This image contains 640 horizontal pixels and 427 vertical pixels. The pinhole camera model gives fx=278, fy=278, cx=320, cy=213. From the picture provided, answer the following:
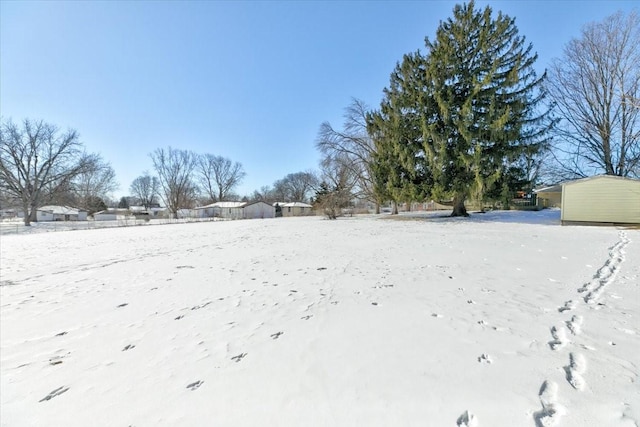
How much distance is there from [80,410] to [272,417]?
4.92ft

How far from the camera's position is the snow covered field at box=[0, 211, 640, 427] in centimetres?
186

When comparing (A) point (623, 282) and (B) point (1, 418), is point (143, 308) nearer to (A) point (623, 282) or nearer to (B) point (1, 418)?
(B) point (1, 418)

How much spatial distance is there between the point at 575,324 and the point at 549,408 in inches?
63.5

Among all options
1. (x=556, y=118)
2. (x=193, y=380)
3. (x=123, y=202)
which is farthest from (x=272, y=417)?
(x=123, y=202)

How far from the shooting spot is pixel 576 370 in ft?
6.82

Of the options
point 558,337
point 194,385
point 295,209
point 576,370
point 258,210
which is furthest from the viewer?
point 295,209

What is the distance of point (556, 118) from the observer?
54.2 ft

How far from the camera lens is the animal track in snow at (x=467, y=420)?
5.42 ft

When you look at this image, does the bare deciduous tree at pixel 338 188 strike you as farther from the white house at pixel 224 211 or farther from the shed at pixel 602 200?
the white house at pixel 224 211

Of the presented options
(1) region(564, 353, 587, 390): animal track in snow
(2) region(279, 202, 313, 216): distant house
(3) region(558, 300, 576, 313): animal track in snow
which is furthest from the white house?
(1) region(564, 353, 587, 390): animal track in snow

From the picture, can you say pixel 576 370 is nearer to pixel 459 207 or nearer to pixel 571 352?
pixel 571 352

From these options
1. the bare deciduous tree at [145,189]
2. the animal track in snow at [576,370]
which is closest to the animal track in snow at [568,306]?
the animal track in snow at [576,370]

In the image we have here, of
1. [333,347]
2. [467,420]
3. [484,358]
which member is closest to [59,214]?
[333,347]

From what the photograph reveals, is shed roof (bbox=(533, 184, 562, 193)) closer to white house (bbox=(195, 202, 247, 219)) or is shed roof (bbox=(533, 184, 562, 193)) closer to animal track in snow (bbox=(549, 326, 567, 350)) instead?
animal track in snow (bbox=(549, 326, 567, 350))
